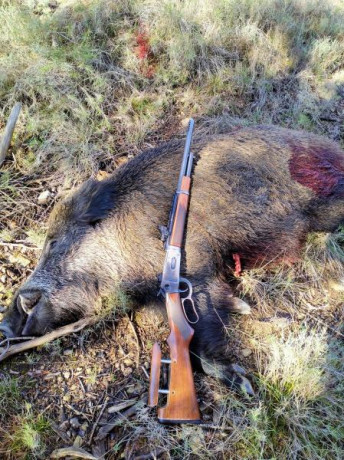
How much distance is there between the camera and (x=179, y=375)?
2.56 metres

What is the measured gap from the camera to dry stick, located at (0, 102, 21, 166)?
4.29m

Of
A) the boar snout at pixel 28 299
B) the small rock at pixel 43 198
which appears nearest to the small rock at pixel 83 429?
the boar snout at pixel 28 299

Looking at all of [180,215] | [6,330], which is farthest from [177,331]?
[6,330]

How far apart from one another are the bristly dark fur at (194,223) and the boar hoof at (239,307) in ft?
0.05

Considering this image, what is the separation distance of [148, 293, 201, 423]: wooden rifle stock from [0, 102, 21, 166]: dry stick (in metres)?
2.77

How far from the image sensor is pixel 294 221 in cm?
347

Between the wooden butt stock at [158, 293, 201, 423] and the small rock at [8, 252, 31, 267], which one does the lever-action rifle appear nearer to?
the wooden butt stock at [158, 293, 201, 423]

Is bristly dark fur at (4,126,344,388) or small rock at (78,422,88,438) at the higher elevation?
bristly dark fur at (4,126,344,388)

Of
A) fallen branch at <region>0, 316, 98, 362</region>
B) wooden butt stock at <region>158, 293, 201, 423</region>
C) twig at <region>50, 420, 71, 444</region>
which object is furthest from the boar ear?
twig at <region>50, 420, 71, 444</region>

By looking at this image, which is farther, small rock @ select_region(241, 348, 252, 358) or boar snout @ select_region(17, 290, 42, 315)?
boar snout @ select_region(17, 290, 42, 315)

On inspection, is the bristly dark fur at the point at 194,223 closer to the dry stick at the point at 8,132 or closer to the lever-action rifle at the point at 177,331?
the lever-action rifle at the point at 177,331

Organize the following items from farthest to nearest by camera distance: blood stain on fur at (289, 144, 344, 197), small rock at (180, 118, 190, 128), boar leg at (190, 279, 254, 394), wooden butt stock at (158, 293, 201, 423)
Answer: small rock at (180, 118, 190, 128), blood stain on fur at (289, 144, 344, 197), boar leg at (190, 279, 254, 394), wooden butt stock at (158, 293, 201, 423)

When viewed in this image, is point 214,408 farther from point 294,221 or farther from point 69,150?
point 69,150

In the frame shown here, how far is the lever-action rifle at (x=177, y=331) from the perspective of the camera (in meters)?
2.46
